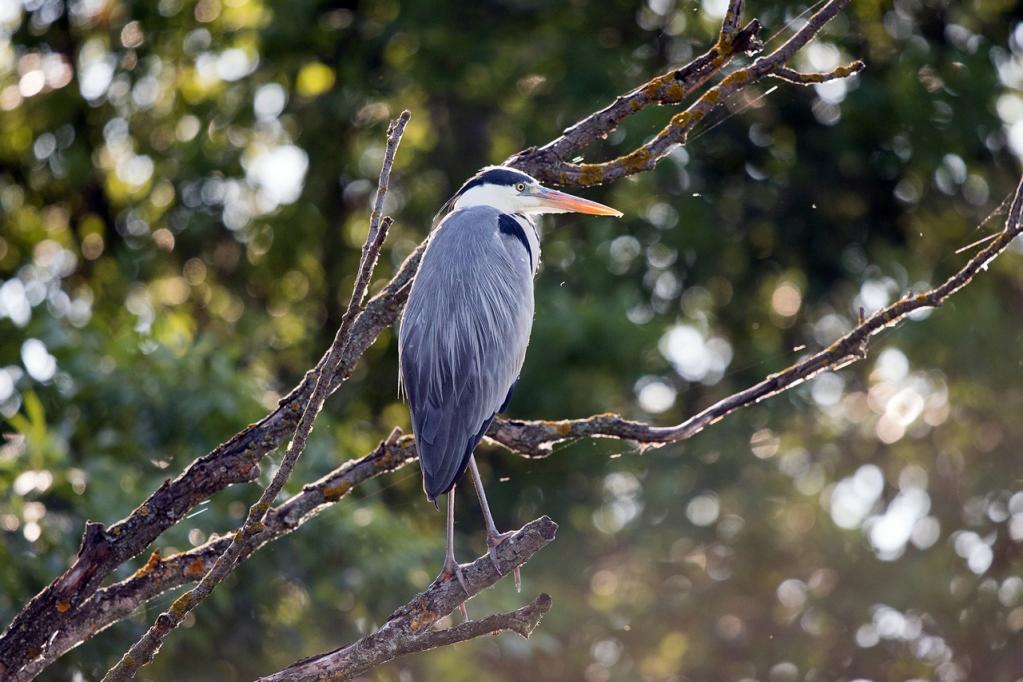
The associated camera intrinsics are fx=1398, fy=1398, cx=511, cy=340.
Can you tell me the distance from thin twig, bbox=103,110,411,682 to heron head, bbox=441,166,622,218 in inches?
71.9

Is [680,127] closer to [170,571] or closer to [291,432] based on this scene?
[291,432]

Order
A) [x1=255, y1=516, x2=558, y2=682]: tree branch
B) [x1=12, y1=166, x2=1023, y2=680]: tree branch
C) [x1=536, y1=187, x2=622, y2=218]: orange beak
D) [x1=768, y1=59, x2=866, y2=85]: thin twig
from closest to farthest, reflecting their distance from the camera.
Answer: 1. [x1=255, y1=516, x2=558, y2=682]: tree branch
2. [x1=12, y1=166, x2=1023, y2=680]: tree branch
3. [x1=768, y1=59, x2=866, y2=85]: thin twig
4. [x1=536, y1=187, x2=622, y2=218]: orange beak

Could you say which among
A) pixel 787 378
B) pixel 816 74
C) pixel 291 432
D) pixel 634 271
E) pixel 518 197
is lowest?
pixel 634 271

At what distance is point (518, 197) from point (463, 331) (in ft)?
2.13

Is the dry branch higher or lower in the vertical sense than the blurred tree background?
higher

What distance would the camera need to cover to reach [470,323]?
4082 millimetres

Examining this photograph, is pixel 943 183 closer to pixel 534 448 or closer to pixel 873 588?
pixel 873 588

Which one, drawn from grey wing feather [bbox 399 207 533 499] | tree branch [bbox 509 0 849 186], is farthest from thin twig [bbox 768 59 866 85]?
grey wing feather [bbox 399 207 533 499]

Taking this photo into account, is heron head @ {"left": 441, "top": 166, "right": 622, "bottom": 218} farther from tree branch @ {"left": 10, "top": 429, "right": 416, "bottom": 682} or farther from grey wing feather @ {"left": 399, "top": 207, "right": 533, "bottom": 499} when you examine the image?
tree branch @ {"left": 10, "top": 429, "right": 416, "bottom": 682}

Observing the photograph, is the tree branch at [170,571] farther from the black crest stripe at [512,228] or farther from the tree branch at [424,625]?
the black crest stripe at [512,228]

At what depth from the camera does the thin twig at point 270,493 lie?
8.06 ft

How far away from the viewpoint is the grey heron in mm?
3682

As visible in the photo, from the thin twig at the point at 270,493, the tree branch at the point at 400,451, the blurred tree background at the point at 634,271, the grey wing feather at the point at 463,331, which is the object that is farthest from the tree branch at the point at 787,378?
the blurred tree background at the point at 634,271

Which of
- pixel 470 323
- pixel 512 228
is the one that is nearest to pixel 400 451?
pixel 470 323
